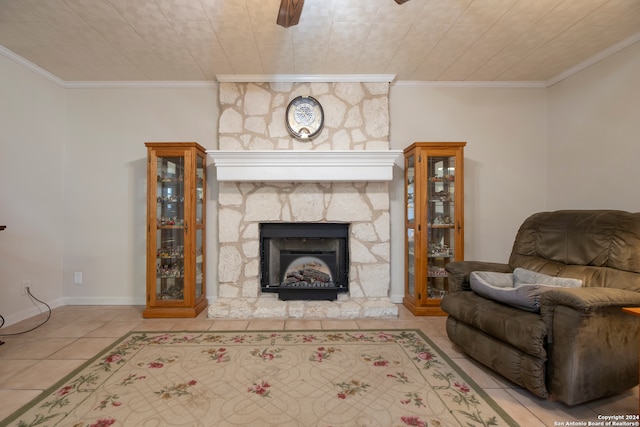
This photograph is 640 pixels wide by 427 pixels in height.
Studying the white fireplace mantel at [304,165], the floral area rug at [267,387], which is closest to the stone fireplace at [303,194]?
the white fireplace mantel at [304,165]

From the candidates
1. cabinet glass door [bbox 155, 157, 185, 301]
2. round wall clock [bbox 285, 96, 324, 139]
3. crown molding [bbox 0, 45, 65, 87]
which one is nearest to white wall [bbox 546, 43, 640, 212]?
round wall clock [bbox 285, 96, 324, 139]

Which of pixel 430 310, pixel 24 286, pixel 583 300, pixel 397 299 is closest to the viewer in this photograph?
pixel 583 300

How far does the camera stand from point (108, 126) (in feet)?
11.0

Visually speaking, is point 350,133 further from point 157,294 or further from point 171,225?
point 157,294

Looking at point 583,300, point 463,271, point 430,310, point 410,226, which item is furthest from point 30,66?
point 583,300

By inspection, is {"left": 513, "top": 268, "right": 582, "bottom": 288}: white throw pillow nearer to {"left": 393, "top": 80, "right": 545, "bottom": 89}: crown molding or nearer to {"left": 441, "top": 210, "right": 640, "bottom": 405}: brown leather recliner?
{"left": 441, "top": 210, "right": 640, "bottom": 405}: brown leather recliner

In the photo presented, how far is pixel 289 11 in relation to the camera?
168 cm

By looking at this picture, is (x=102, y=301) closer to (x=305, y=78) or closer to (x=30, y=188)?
(x=30, y=188)

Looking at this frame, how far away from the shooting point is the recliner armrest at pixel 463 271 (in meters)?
2.27

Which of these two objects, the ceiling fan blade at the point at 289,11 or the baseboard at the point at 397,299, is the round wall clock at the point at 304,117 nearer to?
the ceiling fan blade at the point at 289,11

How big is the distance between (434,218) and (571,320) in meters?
1.66

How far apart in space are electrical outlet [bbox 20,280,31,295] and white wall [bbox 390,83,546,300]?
3.90 metres

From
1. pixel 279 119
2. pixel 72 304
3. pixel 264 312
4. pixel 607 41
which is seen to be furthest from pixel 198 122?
pixel 607 41

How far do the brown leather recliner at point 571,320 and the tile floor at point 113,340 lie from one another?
98 millimetres
